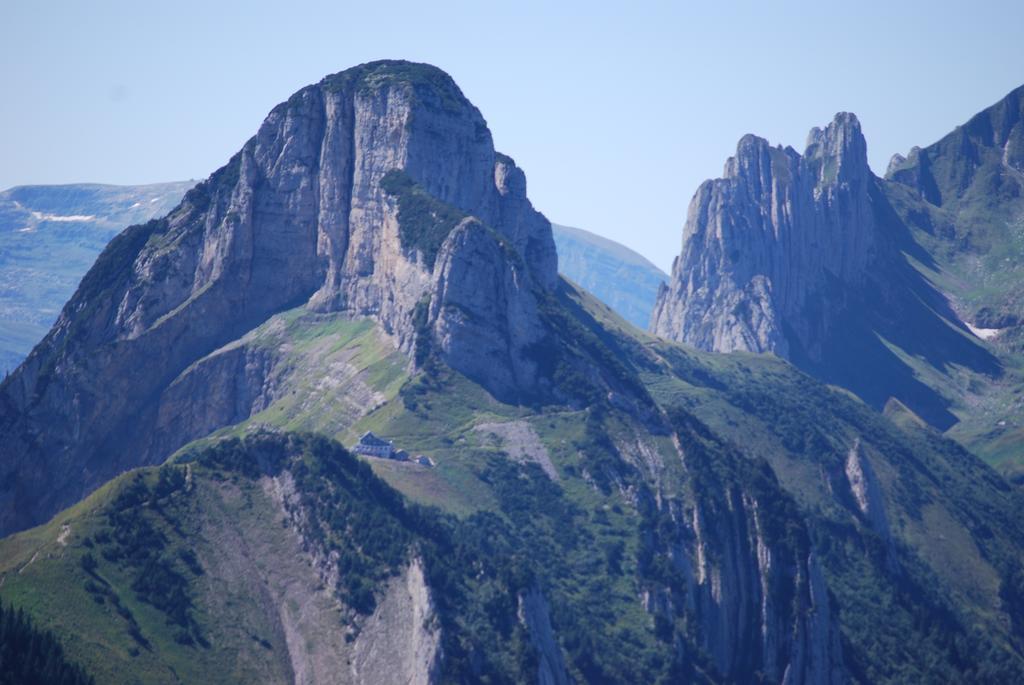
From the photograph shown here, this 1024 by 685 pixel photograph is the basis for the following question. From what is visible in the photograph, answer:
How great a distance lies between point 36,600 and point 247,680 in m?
23.4

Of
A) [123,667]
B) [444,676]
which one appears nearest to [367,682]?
[444,676]

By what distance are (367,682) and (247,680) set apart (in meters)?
13.0

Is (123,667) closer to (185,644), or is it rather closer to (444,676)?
(185,644)

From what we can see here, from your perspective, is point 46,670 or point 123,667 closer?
point 46,670

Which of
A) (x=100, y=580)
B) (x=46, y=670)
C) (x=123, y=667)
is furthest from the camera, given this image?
(x=100, y=580)

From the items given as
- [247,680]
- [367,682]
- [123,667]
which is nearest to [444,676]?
[367,682]

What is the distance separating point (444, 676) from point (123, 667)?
115ft

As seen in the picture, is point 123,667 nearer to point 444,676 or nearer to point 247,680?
point 247,680

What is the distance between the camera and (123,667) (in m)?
184

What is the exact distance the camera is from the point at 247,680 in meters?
196

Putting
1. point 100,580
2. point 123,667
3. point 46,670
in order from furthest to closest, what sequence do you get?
point 100,580 < point 123,667 < point 46,670

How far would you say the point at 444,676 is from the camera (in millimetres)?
199875

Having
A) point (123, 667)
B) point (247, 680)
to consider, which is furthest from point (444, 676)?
point (123, 667)

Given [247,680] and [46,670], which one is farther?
[247,680]
